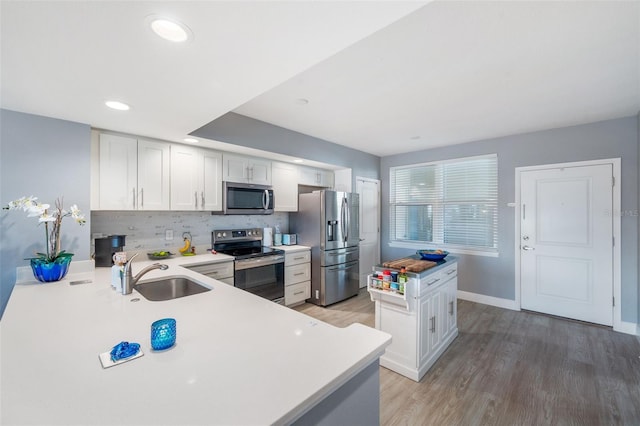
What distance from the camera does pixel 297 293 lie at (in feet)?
12.4

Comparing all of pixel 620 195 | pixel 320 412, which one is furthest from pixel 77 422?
pixel 620 195

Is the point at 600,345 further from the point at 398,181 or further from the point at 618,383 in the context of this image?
the point at 398,181

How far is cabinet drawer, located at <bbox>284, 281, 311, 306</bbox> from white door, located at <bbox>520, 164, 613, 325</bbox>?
3.10 metres

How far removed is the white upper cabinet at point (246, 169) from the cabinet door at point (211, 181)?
0.08 meters

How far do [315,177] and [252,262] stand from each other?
1.87 meters

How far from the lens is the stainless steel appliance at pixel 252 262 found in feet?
10.4

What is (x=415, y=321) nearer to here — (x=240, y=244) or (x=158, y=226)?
(x=240, y=244)

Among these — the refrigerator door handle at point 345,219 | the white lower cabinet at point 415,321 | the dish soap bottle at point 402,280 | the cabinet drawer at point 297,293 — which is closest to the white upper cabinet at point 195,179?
the cabinet drawer at point 297,293

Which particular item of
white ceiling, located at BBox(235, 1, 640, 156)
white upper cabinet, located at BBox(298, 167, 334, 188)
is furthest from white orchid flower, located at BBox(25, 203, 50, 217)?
white upper cabinet, located at BBox(298, 167, 334, 188)

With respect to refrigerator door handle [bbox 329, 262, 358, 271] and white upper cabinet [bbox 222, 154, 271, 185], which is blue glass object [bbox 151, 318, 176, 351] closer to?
white upper cabinet [bbox 222, 154, 271, 185]

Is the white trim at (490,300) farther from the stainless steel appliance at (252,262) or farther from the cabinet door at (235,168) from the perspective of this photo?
the cabinet door at (235,168)

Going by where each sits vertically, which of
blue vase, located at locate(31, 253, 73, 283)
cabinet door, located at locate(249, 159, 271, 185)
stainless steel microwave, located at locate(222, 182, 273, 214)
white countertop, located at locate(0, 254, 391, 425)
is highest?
cabinet door, located at locate(249, 159, 271, 185)

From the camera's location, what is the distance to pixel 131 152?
2.65 metres

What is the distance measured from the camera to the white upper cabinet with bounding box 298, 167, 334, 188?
4.24m
